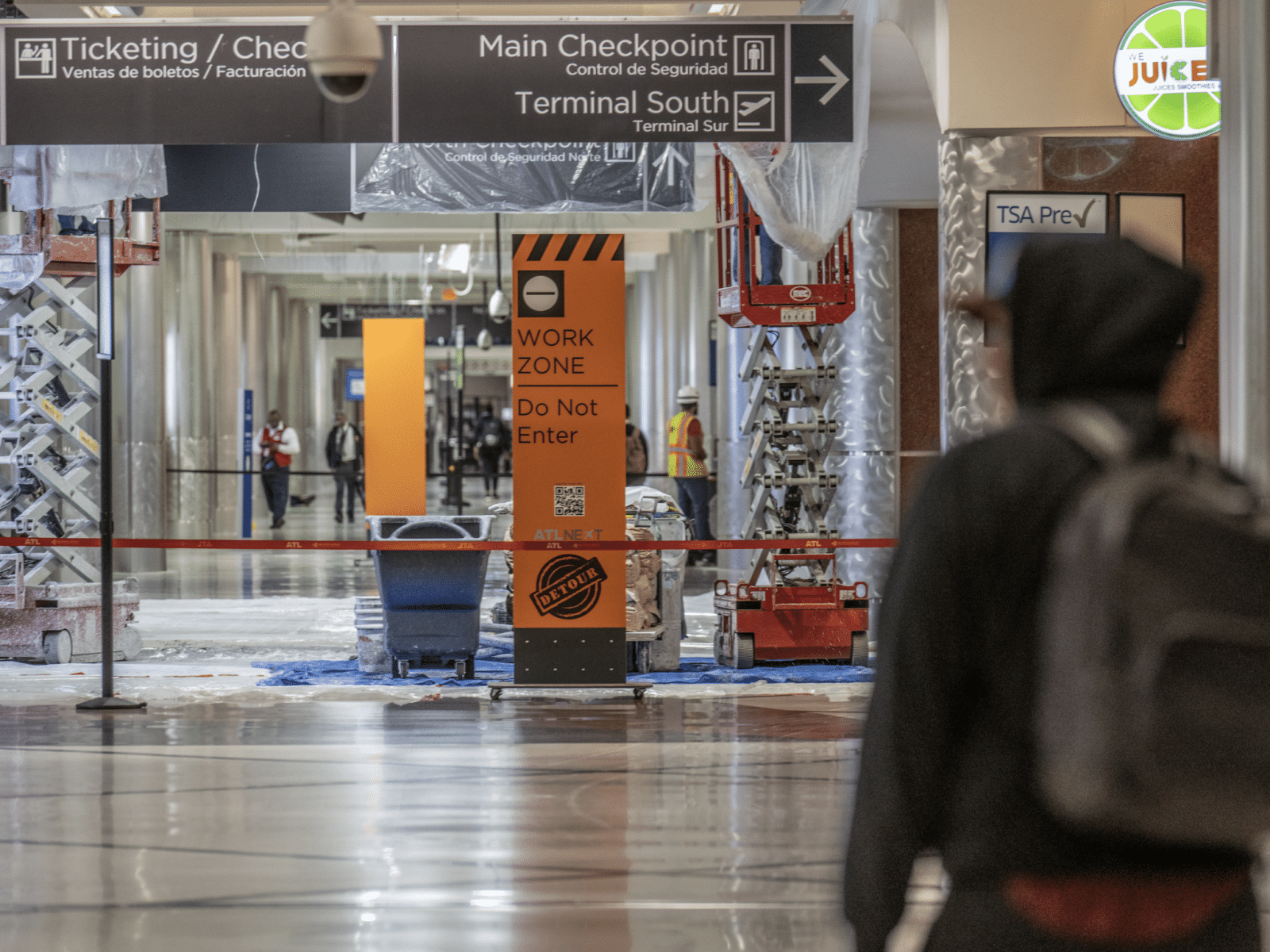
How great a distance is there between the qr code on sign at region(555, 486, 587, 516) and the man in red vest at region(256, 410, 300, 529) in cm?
1440

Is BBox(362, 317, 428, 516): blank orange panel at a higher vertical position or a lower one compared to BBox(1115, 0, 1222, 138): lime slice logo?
lower

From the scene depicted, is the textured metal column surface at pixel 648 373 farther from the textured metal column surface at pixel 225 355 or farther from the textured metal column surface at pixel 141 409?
the textured metal column surface at pixel 141 409

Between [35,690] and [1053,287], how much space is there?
25.2ft

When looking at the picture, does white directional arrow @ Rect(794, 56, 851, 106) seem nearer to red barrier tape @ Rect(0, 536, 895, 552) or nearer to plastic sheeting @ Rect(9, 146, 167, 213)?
red barrier tape @ Rect(0, 536, 895, 552)

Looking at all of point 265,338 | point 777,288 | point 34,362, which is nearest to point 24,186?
point 34,362

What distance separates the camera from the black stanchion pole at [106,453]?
7.25 metres

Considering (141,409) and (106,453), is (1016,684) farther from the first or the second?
(141,409)

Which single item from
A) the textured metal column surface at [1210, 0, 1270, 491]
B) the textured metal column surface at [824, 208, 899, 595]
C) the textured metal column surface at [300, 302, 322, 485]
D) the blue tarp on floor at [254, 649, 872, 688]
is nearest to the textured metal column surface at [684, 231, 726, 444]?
the textured metal column surface at [824, 208, 899, 595]

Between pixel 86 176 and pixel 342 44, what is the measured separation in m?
4.32

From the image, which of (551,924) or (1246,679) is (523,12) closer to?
(551,924)

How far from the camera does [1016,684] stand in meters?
1.54

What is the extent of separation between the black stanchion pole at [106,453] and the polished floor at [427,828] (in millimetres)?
177

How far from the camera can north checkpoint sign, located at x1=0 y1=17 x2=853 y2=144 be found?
740 centimetres

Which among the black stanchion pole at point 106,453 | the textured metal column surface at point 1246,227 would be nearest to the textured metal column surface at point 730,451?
the black stanchion pole at point 106,453
